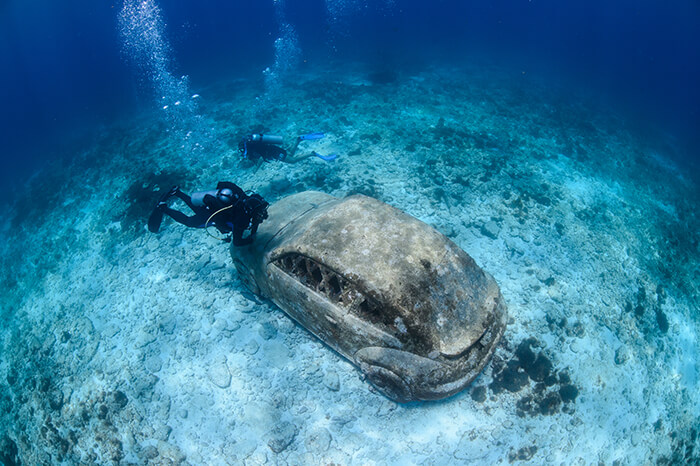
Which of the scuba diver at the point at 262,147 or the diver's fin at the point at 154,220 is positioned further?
the scuba diver at the point at 262,147

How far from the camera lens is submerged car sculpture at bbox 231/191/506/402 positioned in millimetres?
3680

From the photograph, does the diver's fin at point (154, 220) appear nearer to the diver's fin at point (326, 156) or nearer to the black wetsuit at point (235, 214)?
the black wetsuit at point (235, 214)

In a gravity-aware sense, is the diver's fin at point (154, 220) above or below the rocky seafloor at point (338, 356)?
above

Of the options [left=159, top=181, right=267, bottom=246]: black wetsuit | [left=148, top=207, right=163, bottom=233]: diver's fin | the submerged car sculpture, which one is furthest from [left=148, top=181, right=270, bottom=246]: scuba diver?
[left=148, top=207, right=163, bottom=233]: diver's fin

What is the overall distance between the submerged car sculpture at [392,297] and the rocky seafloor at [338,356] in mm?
1019

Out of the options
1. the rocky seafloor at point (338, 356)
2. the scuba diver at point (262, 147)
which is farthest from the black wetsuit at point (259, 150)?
the rocky seafloor at point (338, 356)

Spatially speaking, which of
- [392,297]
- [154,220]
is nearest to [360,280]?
[392,297]

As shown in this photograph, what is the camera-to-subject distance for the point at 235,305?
5.87 m

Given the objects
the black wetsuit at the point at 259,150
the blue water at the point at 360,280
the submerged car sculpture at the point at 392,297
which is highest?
the submerged car sculpture at the point at 392,297

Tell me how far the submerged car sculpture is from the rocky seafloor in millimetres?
1019

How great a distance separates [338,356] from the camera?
16.5 feet

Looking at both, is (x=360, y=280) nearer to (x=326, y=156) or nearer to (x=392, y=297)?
(x=392, y=297)

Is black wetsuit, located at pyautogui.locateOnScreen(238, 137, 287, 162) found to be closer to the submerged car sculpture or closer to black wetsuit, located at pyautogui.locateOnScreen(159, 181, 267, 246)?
black wetsuit, located at pyautogui.locateOnScreen(159, 181, 267, 246)

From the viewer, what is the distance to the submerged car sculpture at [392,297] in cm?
368
